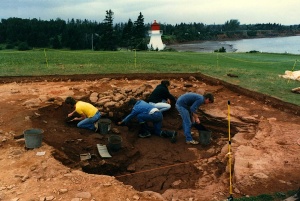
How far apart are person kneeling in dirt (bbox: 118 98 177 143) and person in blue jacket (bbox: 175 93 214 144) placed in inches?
20.4

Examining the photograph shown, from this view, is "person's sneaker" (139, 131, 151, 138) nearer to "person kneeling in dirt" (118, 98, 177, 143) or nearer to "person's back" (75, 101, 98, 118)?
"person kneeling in dirt" (118, 98, 177, 143)

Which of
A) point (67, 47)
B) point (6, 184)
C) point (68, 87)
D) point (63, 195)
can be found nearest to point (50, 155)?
point (6, 184)

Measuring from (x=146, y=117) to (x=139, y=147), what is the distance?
90 centimetres

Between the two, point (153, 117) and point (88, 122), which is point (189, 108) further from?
point (88, 122)

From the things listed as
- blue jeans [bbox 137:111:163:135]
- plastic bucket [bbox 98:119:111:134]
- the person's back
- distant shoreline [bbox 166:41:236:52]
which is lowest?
plastic bucket [bbox 98:119:111:134]

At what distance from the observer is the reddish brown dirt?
5.89 m

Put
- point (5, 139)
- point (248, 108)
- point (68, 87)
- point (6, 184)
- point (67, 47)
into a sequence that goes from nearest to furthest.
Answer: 1. point (6, 184)
2. point (5, 139)
3. point (248, 108)
4. point (68, 87)
5. point (67, 47)

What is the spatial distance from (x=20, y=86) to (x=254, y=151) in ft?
29.3

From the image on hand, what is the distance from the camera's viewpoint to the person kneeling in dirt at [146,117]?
352 inches

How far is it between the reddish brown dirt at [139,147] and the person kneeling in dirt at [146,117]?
0.63 ft

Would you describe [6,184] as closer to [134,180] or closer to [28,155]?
[28,155]

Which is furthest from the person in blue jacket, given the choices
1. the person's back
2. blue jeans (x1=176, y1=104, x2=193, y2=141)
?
the person's back

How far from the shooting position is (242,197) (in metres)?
5.13

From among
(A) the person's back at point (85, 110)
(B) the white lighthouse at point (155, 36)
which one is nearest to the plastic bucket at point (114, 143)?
(A) the person's back at point (85, 110)
